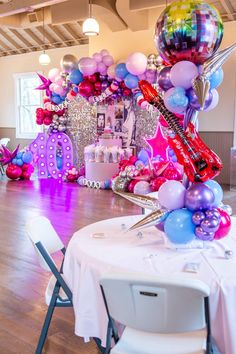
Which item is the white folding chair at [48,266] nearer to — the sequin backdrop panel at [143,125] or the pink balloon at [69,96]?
the sequin backdrop panel at [143,125]

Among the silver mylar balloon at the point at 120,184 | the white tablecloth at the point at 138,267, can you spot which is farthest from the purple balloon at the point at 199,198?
the silver mylar balloon at the point at 120,184

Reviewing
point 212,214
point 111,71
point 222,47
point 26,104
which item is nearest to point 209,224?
point 212,214

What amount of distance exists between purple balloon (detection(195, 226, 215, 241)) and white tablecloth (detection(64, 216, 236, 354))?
2.5 inches

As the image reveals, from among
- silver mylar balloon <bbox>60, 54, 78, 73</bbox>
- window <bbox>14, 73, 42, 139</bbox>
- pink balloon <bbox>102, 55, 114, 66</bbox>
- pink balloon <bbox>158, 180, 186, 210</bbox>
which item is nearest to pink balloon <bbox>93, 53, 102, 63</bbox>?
pink balloon <bbox>102, 55, 114, 66</bbox>

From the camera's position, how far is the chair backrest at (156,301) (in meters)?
1.50

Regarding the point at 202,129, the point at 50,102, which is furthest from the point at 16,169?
the point at 202,129

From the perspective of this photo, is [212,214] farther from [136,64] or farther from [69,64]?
[69,64]

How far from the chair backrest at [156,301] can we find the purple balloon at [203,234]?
1.96 ft

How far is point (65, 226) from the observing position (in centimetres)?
537

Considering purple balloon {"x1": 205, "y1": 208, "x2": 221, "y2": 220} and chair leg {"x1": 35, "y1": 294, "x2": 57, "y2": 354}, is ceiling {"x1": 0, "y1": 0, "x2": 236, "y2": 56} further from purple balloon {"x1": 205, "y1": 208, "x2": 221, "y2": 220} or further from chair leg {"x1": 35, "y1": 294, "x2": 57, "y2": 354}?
chair leg {"x1": 35, "y1": 294, "x2": 57, "y2": 354}

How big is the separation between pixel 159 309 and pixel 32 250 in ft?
10.2

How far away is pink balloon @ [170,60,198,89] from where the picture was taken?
7.37 feet

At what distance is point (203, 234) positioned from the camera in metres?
2.13

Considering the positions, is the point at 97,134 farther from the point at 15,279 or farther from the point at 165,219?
the point at 165,219
